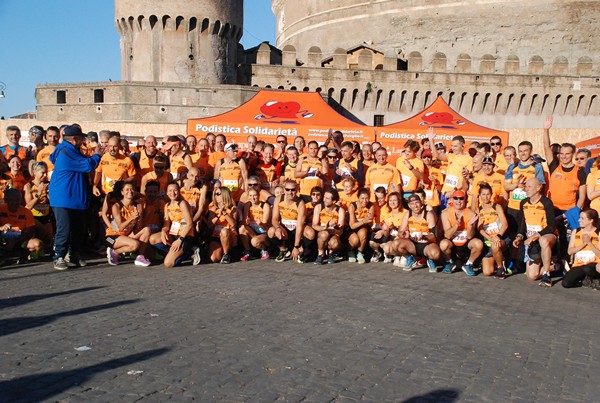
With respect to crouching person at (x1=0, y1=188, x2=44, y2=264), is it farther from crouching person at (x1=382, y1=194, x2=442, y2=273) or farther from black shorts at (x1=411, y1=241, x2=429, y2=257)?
black shorts at (x1=411, y1=241, x2=429, y2=257)

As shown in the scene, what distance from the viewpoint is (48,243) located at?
9.55m

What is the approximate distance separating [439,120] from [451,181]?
8.07 m

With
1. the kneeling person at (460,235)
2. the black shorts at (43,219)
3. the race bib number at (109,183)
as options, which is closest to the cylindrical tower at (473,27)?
the kneeling person at (460,235)

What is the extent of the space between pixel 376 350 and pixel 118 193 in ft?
18.2

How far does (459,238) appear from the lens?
8.89m

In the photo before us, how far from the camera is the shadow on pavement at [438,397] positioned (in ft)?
13.3

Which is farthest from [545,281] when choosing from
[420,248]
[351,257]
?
[351,257]

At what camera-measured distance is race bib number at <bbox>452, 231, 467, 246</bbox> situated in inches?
349

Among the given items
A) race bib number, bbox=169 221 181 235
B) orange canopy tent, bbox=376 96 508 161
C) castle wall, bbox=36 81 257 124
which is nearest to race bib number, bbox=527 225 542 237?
race bib number, bbox=169 221 181 235

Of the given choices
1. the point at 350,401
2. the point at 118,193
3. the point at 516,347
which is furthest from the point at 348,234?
the point at 350,401

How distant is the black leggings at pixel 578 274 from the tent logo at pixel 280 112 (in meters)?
9.37

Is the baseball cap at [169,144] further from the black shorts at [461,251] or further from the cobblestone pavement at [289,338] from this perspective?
the black shorts at [461,251]

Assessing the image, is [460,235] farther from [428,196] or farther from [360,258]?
[360,258]

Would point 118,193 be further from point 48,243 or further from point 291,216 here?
point 291,216
